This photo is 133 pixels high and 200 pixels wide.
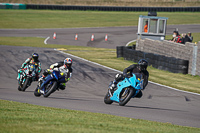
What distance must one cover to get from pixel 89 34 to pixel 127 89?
103ft


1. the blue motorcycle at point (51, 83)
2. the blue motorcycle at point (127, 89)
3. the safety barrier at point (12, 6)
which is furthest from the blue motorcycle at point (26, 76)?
the safety barrier at point (12, 6)

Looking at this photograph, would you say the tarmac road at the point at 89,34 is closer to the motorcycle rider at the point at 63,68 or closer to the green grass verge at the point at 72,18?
the green grass verge at the point at 72,18

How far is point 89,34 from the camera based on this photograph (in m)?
42.4

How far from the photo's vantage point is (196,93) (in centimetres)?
1530

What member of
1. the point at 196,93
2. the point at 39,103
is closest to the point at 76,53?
the point at 196,93

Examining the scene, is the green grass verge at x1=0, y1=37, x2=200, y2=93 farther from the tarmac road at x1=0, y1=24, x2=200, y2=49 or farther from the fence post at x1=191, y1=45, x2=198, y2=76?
the tarmac road at x1=0, y1=24, x2=200, y2=49

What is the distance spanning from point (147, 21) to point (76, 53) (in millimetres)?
6179

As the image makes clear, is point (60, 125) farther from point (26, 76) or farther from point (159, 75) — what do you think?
point (159, 75)

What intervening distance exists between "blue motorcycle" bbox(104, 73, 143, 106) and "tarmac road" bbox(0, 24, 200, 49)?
22.5 metres

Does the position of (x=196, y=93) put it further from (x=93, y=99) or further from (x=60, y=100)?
(x=60, y=100)

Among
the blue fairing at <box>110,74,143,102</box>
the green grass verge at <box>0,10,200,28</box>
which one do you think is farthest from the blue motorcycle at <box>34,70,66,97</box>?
the green grass verge at <box>0,10,200,28</box>

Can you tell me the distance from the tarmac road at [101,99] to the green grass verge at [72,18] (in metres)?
31.7

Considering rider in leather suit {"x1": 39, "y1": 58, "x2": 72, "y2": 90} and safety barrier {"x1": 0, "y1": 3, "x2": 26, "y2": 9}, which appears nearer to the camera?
rider in leather suit {"x1": 39, "y1": 58, "x2": 72, "y2": 90}

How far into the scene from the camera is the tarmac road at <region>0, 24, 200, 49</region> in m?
36.4
